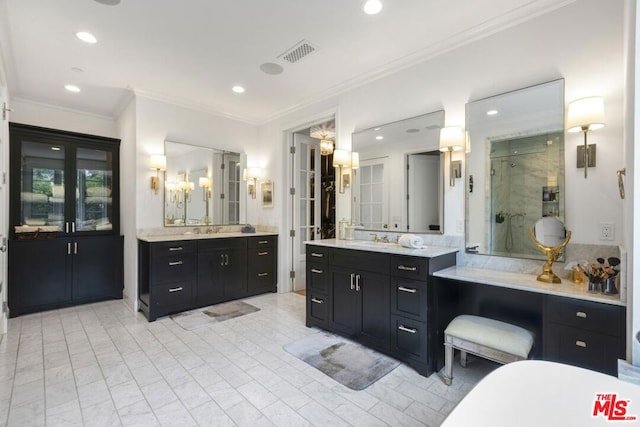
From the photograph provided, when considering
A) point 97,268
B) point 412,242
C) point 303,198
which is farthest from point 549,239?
point 97,268

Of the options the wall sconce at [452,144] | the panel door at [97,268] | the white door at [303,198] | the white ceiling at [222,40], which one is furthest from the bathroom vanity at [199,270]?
the wall sconce at [452,144]

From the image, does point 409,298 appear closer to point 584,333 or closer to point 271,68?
point 584,333

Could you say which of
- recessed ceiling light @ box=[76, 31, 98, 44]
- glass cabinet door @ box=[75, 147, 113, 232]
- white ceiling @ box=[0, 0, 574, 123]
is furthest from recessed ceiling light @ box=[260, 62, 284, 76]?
glass cabinet door @ box=[75, 147, 113, 232]

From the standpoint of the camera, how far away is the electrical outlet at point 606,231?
6.54 ft

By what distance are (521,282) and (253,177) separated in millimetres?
4015

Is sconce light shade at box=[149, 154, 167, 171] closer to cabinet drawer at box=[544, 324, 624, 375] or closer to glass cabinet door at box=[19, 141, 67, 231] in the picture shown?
glass cabinet door at box=[19, 141, 67, 231]

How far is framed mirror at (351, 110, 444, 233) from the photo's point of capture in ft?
9.53

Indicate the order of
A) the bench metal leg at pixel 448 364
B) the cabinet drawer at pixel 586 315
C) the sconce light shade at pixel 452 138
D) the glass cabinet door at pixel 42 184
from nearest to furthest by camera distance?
the cabinet drawer at pixel 586 315, the bench metal leg at pixel 448 364, the sconce light shade at pixel 452 138, the glass cabinet door at pixel 42 184

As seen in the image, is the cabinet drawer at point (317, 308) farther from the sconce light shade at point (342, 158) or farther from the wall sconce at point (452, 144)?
the wall sconce at point (452, 144)

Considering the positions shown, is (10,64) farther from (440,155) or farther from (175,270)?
(440,155)

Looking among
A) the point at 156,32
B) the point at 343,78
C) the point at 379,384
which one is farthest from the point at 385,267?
the point at 156,32

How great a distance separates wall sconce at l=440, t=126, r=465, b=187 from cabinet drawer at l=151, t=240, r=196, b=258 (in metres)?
3.16

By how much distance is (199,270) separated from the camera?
391 centimetres

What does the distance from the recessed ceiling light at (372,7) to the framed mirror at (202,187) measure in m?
3.13
